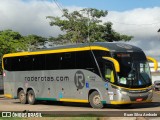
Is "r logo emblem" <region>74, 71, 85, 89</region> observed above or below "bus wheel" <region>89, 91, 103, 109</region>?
above

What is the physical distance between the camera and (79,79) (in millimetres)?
23484

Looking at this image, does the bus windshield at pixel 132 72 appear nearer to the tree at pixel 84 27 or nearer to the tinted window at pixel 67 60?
the tinted window at pixel 67 60

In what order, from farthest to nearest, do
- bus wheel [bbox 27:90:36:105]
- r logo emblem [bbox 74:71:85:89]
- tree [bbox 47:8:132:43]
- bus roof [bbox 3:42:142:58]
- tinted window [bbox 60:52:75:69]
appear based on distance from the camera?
tree [bbox 47:8:132:43] → bus wheel [bbox 27:90:36:105] → tinted window [bbox 60:52:75:69] → r logo emblem [bbox 74:71:85:89] → bus roof [bbox 3:42:142:58]

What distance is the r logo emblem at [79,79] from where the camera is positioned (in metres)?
23.2

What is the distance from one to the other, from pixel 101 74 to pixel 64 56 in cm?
324

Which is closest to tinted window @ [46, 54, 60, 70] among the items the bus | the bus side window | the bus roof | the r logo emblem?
the bus

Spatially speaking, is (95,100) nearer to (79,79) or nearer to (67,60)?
(79,79)

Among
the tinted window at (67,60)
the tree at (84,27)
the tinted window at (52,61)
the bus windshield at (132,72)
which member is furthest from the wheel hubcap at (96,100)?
the tree at (84,27)

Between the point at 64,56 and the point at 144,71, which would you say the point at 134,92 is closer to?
the point at 144,71

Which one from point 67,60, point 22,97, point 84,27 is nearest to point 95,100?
point 67,60

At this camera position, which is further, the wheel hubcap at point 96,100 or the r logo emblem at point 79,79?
the r logo emblem at point 79,79

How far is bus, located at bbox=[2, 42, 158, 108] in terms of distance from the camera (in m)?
21.5

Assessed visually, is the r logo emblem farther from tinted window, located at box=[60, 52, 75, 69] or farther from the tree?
the tree

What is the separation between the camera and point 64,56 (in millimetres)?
24422
